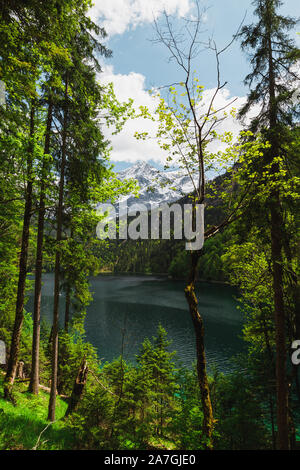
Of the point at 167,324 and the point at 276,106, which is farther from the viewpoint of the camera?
the point at 167,324

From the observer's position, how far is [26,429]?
533 centimetres

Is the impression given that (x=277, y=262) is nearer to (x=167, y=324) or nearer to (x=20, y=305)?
(x=20, y=305)

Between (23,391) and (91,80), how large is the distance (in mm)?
11338

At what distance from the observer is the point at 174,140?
501 centimetres

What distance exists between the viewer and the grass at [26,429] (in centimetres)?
470

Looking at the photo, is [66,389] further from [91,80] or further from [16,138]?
[91,80]

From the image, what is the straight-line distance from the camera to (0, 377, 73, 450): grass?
4703 mm

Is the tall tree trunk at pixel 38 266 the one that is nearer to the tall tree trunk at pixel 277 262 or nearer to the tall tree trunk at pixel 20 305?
the tall tree trunk at pixel 20 305

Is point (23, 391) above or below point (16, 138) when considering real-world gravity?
below

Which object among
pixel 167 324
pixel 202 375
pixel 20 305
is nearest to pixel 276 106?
pixel 202 375

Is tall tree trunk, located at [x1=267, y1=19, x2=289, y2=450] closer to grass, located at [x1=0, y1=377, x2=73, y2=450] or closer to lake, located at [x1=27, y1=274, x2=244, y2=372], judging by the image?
grass, located at [x1=0, y1=377, x2=73, y2=450]

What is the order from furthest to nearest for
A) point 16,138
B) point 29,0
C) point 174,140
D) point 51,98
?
point 51,98, point 16,138, point 174,140, point 29,0

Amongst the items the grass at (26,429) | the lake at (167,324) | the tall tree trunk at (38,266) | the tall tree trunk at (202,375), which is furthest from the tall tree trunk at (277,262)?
the lake at (167,324)
